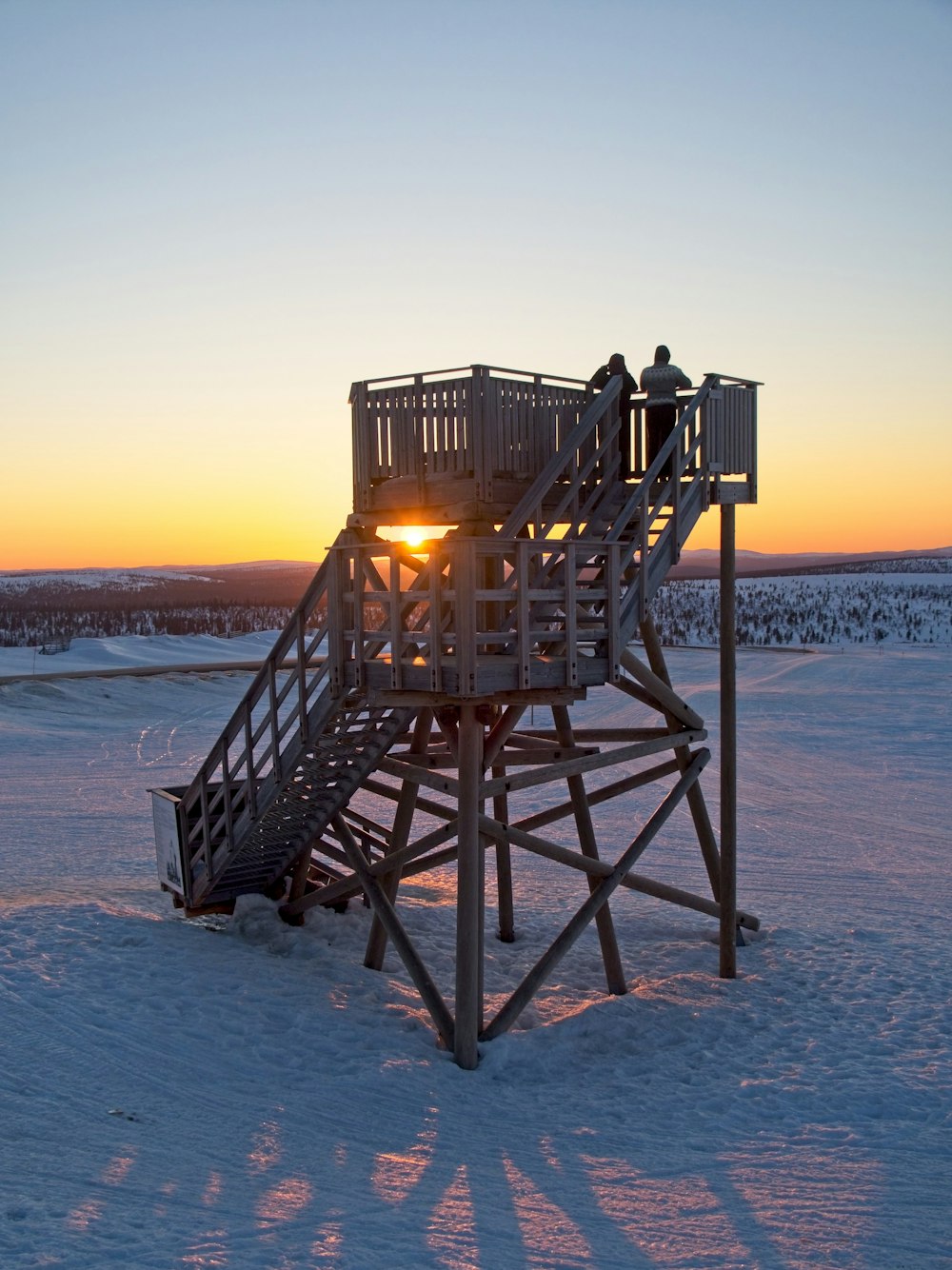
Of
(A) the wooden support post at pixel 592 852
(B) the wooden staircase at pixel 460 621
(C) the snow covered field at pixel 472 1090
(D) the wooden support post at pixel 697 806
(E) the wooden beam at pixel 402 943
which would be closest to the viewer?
(C) the snow covered field at pixel 472 1090

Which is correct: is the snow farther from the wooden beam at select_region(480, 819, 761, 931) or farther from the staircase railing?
the wooden beam at select_region(480, 819, 761, 931)

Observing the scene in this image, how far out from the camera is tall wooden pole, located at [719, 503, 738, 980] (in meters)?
13.5

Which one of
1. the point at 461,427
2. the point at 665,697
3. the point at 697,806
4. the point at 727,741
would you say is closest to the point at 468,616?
the point at 461,427

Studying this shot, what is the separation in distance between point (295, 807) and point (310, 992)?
82.4 inches

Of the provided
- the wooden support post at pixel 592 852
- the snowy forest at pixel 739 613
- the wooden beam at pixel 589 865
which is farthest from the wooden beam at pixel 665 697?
the snowy forest at pixel 739 613

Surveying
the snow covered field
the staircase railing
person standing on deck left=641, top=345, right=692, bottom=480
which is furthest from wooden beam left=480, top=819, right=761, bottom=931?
person standing on deck left=641, top=345, right=692, bottom=480

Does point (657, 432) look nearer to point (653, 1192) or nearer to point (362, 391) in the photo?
point (362, 391)

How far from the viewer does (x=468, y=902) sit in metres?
10.7

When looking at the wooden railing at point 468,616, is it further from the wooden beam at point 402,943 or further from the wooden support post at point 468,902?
Result: the wooden beam at point 402,943

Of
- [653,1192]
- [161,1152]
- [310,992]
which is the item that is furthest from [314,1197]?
[310,992]

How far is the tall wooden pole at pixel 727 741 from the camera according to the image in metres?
13.5

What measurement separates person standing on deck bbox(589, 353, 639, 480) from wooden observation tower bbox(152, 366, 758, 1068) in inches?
1.9

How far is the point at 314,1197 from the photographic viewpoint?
7.79 meters

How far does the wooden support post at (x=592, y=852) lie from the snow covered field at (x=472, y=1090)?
320mm
